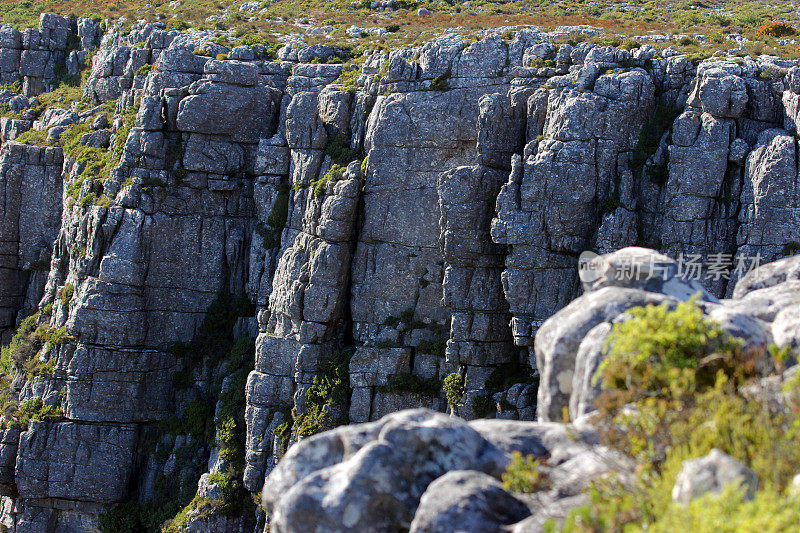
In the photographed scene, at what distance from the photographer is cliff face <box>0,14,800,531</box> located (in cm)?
3222

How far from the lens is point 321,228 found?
37.8 m

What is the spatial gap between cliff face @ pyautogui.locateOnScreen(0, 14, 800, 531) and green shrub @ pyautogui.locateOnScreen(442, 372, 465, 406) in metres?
0.31

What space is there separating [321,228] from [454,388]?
976 cm

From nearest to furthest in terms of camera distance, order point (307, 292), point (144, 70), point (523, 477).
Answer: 1. point (523, 477)
2. point (307, 292)
3. point (144, 70)

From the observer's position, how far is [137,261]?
42312 millimetres

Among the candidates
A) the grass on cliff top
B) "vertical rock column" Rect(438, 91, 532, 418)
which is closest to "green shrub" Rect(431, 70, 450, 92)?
"vertical rock column" Rect(438, 91, 532, 418)

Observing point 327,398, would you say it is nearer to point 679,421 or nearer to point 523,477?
point 523,477

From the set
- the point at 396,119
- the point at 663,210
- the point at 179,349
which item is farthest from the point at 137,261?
the point at 663,210

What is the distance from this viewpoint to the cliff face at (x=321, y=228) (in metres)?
32.2

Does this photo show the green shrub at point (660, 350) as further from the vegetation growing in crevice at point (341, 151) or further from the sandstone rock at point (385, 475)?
the vegetation growing in crevice at point (341, 151)

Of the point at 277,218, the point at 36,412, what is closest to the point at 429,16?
the point at 277,218

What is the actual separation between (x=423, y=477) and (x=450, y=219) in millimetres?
24928

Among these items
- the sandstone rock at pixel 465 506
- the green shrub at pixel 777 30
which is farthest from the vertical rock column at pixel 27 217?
the sandstone rock at pixel 465 506

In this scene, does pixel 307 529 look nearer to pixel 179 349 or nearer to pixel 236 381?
pixel 236 381
